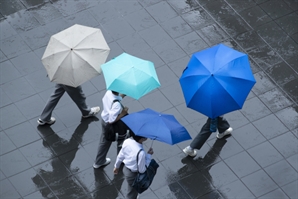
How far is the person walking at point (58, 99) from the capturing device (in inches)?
406

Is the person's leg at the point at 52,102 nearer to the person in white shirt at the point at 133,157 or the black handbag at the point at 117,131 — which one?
the black handbag at the point at 117,131

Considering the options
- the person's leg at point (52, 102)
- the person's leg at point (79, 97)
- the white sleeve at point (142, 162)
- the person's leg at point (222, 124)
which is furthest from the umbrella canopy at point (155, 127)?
the person's leg at point (52, 102)

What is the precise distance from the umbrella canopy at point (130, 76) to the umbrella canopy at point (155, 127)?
0.38 m

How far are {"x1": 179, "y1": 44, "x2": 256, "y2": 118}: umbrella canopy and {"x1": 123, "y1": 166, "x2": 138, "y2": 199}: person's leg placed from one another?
1436 millimetres

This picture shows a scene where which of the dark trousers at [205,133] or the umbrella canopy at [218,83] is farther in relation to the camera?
the dark trousers at [205,133]

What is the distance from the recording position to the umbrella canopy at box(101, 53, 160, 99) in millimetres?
8945

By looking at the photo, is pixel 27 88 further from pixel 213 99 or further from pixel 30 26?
pixel 213 99

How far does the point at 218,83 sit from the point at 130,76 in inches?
52.5

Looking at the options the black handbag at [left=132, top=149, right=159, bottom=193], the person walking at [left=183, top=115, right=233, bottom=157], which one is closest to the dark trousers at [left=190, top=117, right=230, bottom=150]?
the person walking at [left=183, top=115, right=233, bottom=157]

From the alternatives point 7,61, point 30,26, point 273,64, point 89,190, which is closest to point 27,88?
point 7,61

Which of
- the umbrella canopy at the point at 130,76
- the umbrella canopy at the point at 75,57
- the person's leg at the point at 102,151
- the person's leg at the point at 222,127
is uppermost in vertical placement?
the umbrella canopy at the point at 75,57

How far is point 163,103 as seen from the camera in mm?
11250

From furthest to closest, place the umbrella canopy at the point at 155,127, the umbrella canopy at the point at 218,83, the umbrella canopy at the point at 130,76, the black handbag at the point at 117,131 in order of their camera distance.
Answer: the black handbag at the point at 117,131 < the umbrella canopy at the point at 218,83 < the umbrella canopy at the point at 130,76 < the umbrella canopy at the point at 155,127

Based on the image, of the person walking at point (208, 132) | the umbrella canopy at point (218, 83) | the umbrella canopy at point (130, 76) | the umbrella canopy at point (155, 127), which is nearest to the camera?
the umbrella canopy at point (155, 127)
